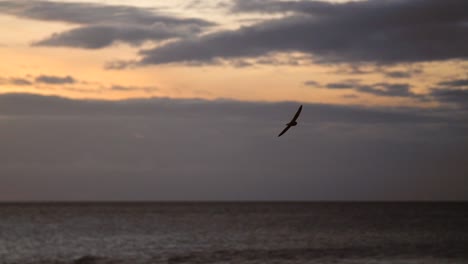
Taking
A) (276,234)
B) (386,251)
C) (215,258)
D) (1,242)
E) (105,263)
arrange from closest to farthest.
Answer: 1. (105,263)
2. (215,258)
3. (386,251)
4. (1,242)
5. (276,234)

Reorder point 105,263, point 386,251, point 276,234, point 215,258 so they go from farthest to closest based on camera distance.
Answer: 1. point 276,234
2. point 386,251
3. point 215,258
4. point 105,263

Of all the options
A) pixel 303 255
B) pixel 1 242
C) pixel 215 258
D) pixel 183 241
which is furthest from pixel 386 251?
pixel 1 242

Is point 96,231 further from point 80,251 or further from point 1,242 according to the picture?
point 80,251

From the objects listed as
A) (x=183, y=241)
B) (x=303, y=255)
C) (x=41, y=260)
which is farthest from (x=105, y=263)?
(x=183, y=241)

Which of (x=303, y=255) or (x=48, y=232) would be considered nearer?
(x=303, y=255)

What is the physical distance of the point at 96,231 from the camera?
76.8 metres

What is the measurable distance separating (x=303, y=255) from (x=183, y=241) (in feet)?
56.0

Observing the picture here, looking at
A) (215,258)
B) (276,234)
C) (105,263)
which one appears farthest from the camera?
(276,234)

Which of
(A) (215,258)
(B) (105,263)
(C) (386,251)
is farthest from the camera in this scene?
(C) (386,251)

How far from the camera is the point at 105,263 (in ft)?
147

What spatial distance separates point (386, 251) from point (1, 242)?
111 ft

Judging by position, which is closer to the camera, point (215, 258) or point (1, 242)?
point (215, 258)

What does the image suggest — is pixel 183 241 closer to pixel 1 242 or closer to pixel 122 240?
pixel 122 240

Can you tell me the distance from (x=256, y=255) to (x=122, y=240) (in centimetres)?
1829
